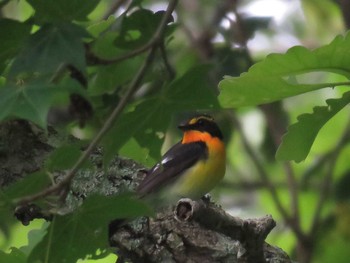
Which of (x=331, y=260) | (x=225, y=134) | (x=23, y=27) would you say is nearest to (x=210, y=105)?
(x=23, y=27)

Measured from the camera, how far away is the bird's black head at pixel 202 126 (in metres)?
3.72

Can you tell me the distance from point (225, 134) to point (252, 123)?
976mm

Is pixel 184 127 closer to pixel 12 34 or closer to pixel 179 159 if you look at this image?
pixel 179 159

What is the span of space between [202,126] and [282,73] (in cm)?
186

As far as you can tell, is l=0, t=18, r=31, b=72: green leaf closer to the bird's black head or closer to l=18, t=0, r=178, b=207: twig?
l=18, t=0, r=178, b=207: twig

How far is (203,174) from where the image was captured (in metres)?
3.27

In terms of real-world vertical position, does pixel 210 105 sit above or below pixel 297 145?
above

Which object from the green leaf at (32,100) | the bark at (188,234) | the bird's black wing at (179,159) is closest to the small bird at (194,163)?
the bird's black wing at (179,159)

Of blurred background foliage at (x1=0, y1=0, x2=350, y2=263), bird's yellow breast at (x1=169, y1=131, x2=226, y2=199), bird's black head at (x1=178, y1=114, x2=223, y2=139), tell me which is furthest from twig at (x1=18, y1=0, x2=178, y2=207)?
bird's black head at (x1=178, y1=114, x2=223, y2=139)

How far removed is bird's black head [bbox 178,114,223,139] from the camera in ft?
12.2

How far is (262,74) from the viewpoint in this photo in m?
1.89

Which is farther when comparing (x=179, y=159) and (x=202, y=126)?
(x=202, y=126)

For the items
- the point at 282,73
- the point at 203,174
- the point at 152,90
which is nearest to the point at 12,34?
the point at 282,73

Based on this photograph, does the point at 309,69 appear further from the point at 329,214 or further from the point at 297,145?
the point at 329,214
